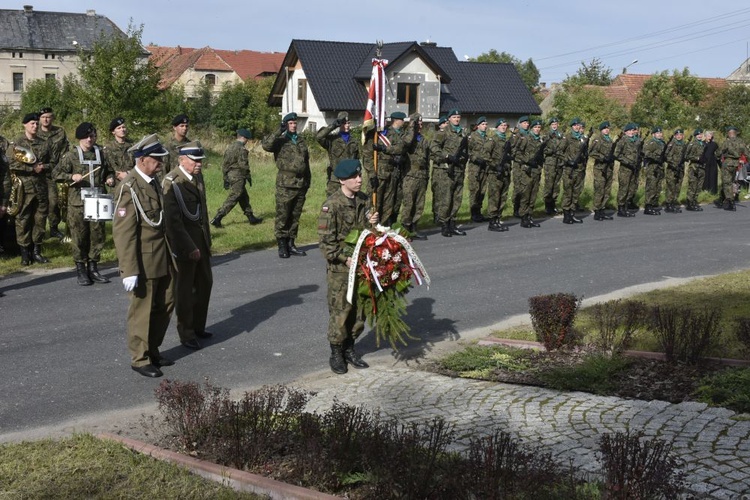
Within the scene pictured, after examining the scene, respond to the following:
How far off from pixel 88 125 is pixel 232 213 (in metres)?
7.74

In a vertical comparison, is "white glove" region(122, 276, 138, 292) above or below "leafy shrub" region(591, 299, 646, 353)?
above

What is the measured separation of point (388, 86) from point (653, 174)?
32776mm

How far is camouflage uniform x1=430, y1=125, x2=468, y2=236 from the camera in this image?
693 inches

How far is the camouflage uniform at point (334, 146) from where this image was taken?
51.7 feet

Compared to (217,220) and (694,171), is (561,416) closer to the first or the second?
(217,220)

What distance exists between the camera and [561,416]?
23.4 feet

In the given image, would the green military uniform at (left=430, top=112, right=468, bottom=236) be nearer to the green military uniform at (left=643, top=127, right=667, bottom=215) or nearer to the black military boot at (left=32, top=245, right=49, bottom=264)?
the green military uniform at (left=643, top=127, right=667, bottom=215)

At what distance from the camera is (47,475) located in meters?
5.82

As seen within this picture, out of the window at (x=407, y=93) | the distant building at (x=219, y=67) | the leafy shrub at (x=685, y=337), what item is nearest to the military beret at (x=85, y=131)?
the leafy shrub at (x=685, y=337)

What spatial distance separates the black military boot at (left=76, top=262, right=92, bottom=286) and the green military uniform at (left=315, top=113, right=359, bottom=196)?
492cm

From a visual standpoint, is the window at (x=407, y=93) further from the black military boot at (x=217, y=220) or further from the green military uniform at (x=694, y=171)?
the black military boot at (x=217, y=220)

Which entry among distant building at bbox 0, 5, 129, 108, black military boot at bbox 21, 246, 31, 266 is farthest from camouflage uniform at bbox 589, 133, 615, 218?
distant building at bbox 0, 5, 129, 108

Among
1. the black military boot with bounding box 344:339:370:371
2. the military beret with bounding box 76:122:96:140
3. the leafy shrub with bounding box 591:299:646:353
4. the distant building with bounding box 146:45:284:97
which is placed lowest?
the black military boot with bounding box 344:339:370:371

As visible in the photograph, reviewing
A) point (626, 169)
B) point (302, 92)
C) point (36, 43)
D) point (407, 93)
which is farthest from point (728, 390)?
point (36, 43)
